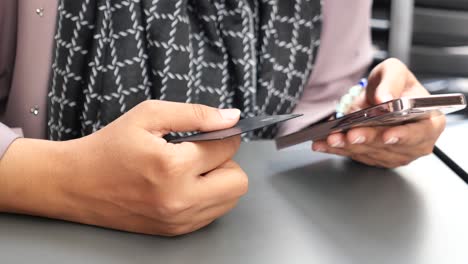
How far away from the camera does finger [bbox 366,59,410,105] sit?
75 centimetres

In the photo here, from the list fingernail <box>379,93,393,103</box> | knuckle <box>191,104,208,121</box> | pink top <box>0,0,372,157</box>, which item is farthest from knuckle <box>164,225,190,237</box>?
fingernail <box>379,93,393,103</box>

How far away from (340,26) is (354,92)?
119 mm

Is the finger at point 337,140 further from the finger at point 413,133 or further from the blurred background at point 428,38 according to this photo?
the blurred background at point 428,38

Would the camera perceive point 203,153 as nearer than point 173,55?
Yes

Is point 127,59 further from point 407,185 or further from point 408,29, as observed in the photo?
point 408,29

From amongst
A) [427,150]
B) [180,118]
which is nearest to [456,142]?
[427,150]

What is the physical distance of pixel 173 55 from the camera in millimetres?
773

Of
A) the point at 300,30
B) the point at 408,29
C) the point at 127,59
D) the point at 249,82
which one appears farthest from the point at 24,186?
the point at 408,29

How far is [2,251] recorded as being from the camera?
0.53 metres

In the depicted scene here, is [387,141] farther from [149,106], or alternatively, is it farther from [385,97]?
Answer: [149,106]

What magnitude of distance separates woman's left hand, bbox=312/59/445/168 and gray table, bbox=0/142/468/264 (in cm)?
2

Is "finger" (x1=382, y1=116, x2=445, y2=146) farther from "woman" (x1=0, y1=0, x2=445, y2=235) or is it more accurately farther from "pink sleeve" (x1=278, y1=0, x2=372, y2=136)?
"pink sleeve" (x1=278, y1=0, x2=372, y2=136)

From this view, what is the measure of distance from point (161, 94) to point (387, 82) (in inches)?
11.6

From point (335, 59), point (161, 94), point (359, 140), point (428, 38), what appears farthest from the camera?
point (428, 38)
